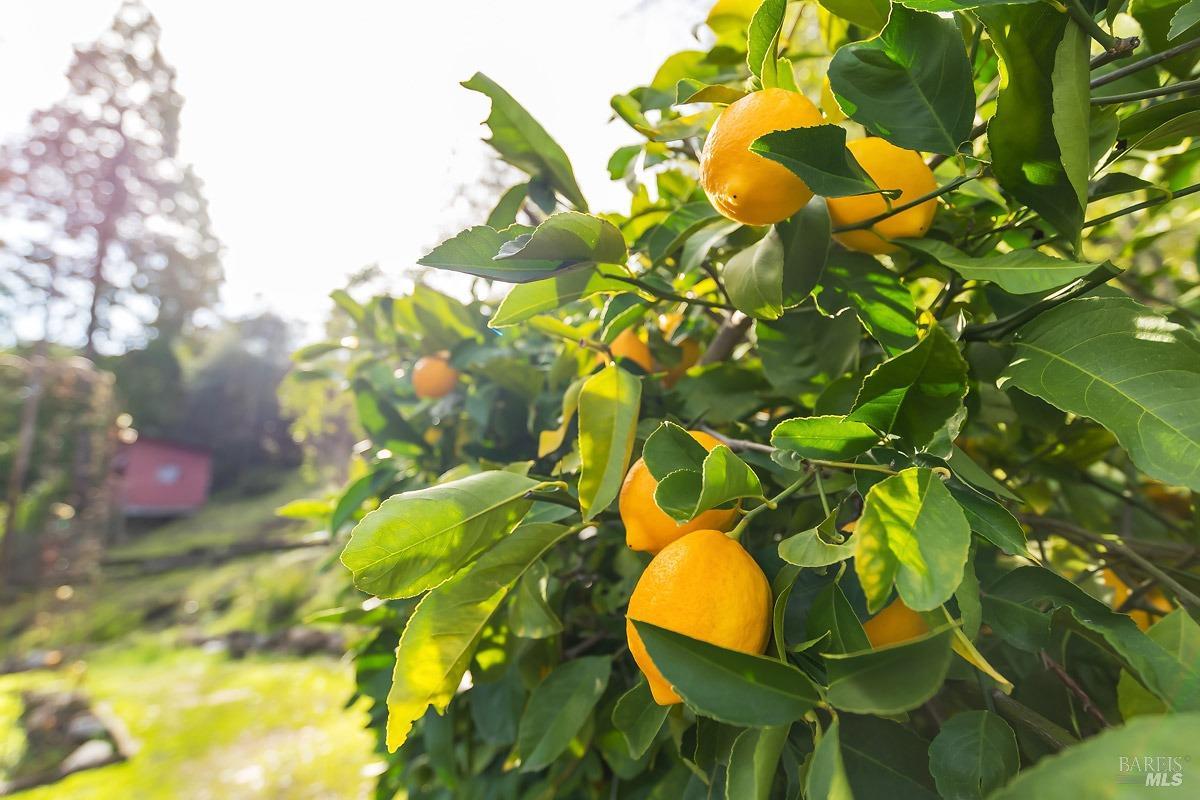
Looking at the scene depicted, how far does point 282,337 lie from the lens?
1454 centimetres

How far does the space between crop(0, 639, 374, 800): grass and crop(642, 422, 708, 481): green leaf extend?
2.94 feet

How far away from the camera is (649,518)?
0.34 metres

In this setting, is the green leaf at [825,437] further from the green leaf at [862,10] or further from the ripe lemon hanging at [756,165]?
the green leaf at [862,10]

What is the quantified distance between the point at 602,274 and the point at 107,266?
1379 cm

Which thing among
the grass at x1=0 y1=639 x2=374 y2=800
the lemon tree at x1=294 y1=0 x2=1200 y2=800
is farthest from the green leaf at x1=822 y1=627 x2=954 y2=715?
the grass at x1=0 y1=639 x2=374 y2=800

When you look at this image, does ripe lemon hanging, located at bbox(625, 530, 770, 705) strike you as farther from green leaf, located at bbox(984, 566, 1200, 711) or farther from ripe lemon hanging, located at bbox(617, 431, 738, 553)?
green leaf, located at bbox(984, 566, 1200, 711)

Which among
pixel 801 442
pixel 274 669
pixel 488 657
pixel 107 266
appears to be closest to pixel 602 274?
pixel 801 442

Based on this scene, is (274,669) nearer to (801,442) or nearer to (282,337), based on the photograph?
(801,442)

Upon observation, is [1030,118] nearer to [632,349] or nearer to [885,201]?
[885,201]

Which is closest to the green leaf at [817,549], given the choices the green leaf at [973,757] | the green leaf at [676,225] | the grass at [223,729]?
the green leaf at [973,757]

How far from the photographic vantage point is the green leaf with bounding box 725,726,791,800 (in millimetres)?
241

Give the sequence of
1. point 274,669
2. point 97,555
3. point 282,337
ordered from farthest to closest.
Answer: point 282,337, point 97,555, point 274,669

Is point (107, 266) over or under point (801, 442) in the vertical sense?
over
